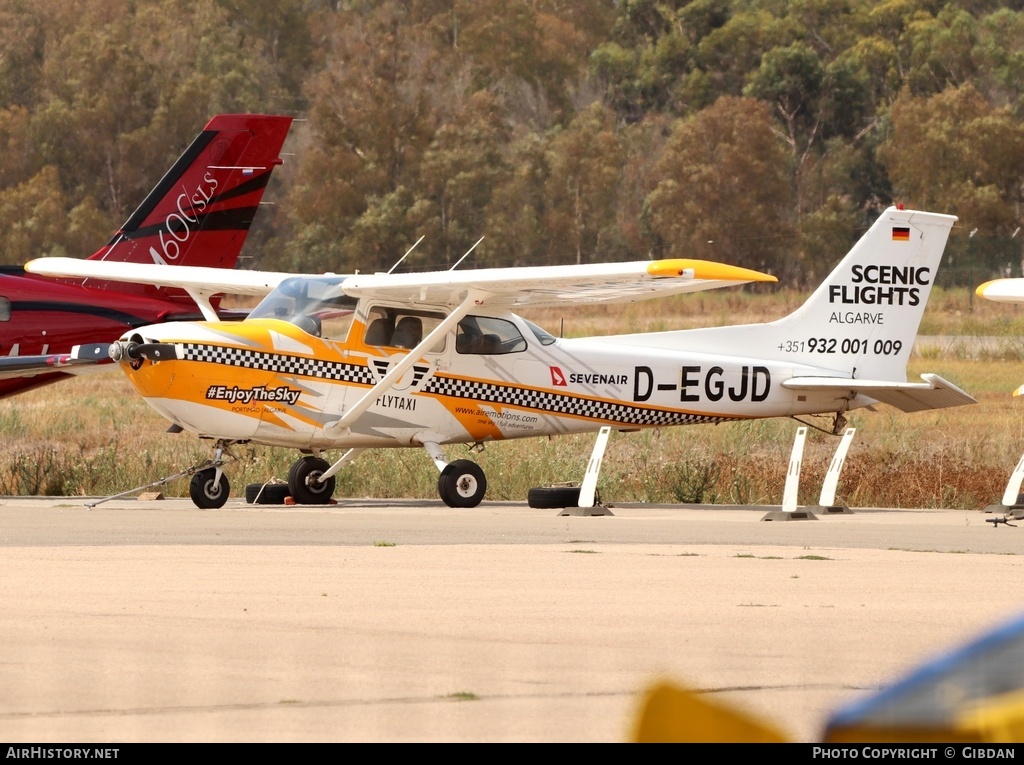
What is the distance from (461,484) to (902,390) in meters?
4.46

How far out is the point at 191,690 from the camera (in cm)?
593

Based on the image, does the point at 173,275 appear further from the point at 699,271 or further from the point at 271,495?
the point at 699,271

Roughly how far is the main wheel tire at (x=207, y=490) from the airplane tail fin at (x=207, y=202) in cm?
665

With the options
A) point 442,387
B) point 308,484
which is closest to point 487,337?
point 442,387

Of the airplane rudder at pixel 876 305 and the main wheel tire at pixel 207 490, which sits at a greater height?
the airplane rudder at pixel 876 305

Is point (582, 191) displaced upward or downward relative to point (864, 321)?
upward

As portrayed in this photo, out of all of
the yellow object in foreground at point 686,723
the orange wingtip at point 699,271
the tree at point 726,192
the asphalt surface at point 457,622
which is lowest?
the asphalt surface at point 457,622

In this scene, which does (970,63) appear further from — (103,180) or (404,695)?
(404,695)

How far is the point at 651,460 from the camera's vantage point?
768 inches

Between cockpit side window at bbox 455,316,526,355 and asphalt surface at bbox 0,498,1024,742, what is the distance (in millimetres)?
3325

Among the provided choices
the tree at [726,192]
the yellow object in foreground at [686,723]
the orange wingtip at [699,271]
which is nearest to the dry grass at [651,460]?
the orange wingtip at [699,271]

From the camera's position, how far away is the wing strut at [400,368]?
16.0 m

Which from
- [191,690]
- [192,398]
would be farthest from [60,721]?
[192,398]

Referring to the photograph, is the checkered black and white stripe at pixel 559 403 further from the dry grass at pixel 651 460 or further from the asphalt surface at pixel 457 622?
the asphalt surface at pixel 457 622
